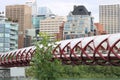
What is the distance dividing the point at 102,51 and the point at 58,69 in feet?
18.0

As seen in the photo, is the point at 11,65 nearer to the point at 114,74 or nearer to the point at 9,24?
the point at 114,74

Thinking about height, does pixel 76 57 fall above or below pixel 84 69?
above

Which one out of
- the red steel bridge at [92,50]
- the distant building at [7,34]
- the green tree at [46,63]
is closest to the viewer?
the green tree at [46,63]

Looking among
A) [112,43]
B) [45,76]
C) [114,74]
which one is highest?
[112,43]

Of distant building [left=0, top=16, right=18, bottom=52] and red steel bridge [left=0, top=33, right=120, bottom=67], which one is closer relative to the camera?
red steel bridge [left=0, top=33, right=120, bottom=67]

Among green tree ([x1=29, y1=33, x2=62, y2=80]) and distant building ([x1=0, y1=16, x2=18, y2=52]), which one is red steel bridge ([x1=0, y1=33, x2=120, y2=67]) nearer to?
green tree ([x1=29, y1=33, x2=62, y2=80])

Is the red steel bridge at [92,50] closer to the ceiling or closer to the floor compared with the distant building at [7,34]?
A: closer to the ceiling

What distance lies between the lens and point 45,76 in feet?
151

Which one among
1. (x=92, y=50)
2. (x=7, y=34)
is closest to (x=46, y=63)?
(x=92, y=50)

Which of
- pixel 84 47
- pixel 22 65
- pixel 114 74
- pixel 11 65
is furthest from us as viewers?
pixel 114 74

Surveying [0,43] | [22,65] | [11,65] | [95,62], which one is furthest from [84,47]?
[0,43]

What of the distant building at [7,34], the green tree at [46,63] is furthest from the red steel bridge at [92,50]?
the distant building at [7,34]

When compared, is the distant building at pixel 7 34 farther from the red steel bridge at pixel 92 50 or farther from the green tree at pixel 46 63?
the green tree at pixel 46 63

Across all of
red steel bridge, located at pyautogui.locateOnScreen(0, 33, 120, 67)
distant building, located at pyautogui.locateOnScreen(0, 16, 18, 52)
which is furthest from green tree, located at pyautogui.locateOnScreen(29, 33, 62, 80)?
distant building, located at pyautogui.locateOnScreen(0, 16, 18, 52)
